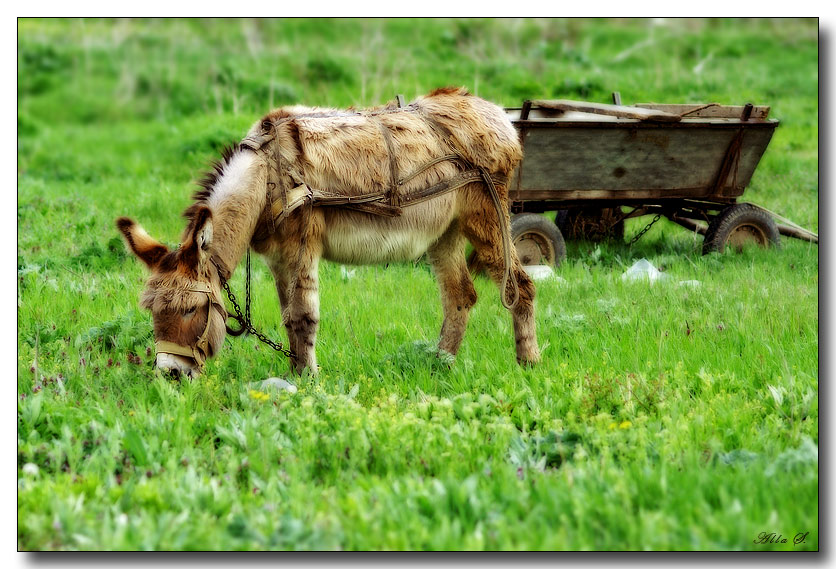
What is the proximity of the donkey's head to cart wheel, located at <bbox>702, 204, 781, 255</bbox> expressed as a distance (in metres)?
5.50

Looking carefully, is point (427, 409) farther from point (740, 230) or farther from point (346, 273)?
point (740, 230)

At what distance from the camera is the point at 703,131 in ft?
26.3

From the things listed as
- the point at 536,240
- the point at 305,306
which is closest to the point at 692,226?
the point at 536,240

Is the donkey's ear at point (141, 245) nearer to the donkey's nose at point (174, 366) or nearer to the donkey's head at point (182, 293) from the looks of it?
the donkey's head at point (182, 293)

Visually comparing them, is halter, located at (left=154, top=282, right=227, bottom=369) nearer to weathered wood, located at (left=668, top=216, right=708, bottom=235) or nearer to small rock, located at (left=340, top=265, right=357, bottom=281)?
small rock, located at (left=340, top=265, right=357, bottom=281)

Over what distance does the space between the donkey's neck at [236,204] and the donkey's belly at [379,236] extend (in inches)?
19.5

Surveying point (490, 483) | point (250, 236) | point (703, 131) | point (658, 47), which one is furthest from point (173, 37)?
point (490, 483)

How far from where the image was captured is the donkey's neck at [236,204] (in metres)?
4.61

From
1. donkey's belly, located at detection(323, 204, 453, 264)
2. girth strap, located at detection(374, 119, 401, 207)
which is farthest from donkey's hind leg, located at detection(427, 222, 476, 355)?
girth strap, located at detection(374, 119, 401, 207)

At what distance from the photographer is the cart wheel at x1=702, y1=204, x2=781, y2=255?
8172mm

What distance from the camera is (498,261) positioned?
18.3 feet

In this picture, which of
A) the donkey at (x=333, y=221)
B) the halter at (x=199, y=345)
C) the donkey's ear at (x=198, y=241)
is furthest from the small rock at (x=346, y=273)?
the donkey's ear at (x=198, y=241)

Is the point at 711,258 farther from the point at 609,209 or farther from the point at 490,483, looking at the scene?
the point at 490,483

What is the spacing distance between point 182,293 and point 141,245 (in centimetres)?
37
